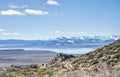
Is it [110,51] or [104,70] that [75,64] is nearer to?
[110,51]

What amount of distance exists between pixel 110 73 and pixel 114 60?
378 inches

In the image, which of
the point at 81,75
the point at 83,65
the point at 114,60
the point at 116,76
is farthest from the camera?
the point at 83,65

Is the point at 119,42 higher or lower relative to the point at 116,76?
higher

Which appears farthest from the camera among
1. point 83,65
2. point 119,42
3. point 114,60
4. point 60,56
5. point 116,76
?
point 60,56

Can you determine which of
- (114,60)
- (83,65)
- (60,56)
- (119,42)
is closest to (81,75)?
(114,60)

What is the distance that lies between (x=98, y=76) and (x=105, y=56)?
11.4 metres

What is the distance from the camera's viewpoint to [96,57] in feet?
83.4

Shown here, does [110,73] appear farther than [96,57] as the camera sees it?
No

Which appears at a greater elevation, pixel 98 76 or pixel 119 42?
pixel 119 42

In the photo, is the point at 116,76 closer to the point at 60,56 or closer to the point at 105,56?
the point at 105,56

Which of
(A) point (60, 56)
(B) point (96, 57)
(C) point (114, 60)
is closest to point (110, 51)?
(B) point (96, 57)

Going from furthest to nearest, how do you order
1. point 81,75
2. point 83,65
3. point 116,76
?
1. point 83,65
2. point 81,75
3. point 116,76

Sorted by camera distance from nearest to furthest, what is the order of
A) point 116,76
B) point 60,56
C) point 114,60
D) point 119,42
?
1. point 116,76
2. point 114,60
3. point 119,42
4. point 60,56

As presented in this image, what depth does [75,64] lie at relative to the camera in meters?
25.8
